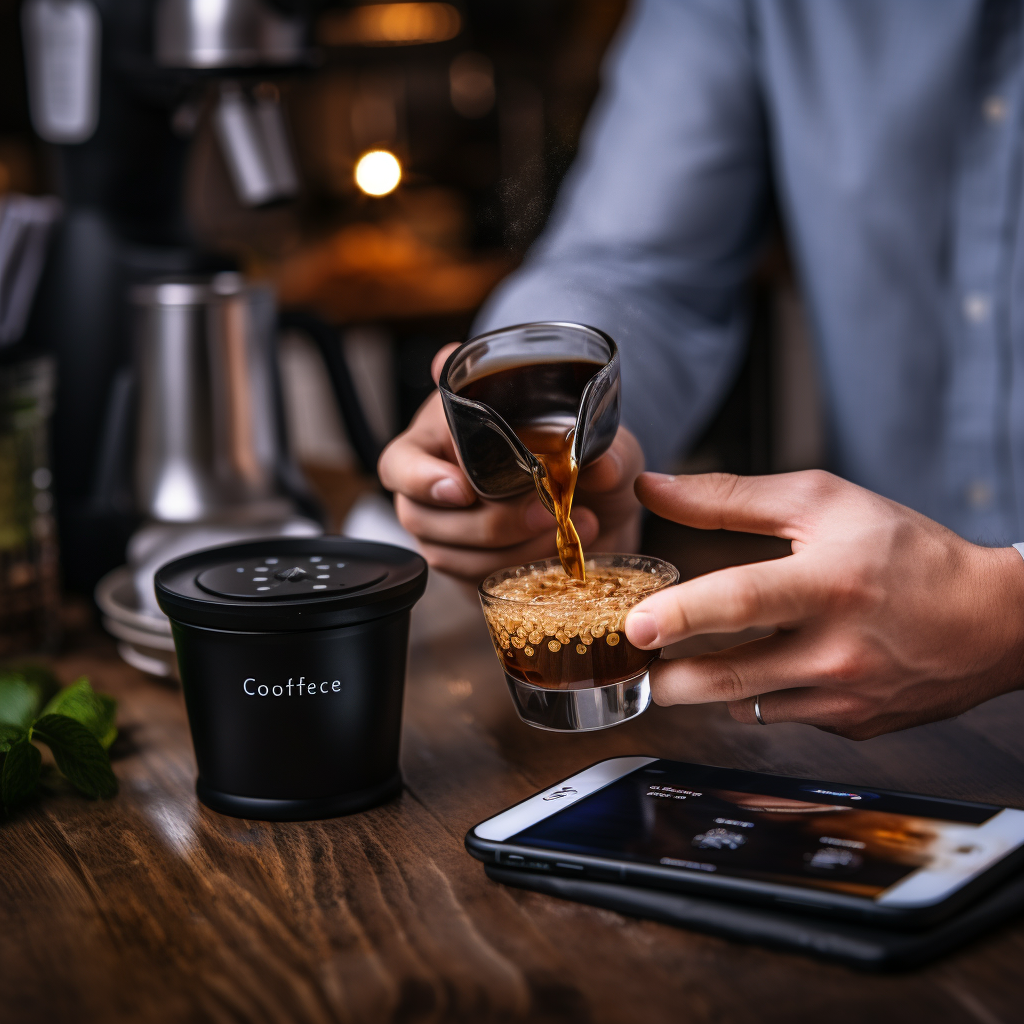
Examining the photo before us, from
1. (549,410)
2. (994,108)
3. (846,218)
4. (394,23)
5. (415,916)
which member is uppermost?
(394,23)

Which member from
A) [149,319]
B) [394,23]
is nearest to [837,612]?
[149,319]

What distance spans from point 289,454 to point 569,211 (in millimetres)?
490

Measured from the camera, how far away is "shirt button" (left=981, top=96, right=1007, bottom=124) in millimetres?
1269

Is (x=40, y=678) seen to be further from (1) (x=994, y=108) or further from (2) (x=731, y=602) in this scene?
(1) (x=994, y=108)

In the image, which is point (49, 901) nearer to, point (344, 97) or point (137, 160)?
point (137, 160)

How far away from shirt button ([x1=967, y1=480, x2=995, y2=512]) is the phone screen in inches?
32.4

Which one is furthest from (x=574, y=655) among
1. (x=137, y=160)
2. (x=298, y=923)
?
(x=137, y=160)

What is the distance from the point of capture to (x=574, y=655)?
0.70 m

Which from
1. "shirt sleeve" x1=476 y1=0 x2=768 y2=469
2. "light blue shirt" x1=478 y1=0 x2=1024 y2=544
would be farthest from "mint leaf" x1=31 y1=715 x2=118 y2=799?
"shirt sleeve" x1=476 y1=0 x2=768 y2=469

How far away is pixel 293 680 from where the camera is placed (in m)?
0.68

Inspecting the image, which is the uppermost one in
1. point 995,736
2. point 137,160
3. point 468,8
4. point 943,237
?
point 468,8

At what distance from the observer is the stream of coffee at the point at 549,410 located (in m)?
0.77

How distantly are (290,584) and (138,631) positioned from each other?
0.31 metres

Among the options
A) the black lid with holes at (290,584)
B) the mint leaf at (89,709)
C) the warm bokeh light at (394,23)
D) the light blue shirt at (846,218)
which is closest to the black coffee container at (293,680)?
the black lid with holes at (290,584)
